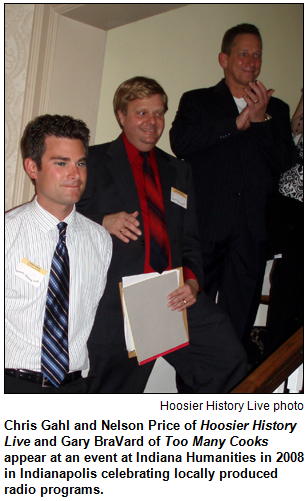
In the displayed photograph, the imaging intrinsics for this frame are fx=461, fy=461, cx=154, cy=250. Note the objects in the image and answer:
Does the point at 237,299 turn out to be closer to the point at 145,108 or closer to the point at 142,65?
the point at 145,108

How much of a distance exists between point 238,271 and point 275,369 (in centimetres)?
117

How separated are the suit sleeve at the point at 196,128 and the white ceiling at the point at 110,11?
474 mm

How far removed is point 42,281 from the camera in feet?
5.71

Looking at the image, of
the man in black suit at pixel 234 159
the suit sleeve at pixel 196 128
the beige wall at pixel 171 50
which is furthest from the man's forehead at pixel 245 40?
the beige wall at pixel 171 50

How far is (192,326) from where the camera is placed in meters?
2.32

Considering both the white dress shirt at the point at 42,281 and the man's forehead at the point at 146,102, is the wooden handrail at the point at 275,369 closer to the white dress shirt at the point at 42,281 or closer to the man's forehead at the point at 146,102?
the white dress shirt at the point at 42,281

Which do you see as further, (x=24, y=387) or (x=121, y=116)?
(x=121, y=116)

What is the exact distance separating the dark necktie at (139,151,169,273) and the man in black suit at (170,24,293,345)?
1.22 ft

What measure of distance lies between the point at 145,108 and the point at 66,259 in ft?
2.92

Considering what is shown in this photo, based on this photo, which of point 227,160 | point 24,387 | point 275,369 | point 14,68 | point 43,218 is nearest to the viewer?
point 275,369

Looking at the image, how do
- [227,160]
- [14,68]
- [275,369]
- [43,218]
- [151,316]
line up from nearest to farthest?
[275,369] → [43,218] → [151,316] → [14,68] → [227,160]

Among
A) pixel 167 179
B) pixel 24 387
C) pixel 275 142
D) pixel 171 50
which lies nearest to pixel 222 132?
pixel 275 142

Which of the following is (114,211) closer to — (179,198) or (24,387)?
(179,198)

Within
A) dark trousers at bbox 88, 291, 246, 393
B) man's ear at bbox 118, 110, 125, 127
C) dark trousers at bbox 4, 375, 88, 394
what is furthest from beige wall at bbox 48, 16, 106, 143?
dark trousers at bbox 4, 375, 88, 394
